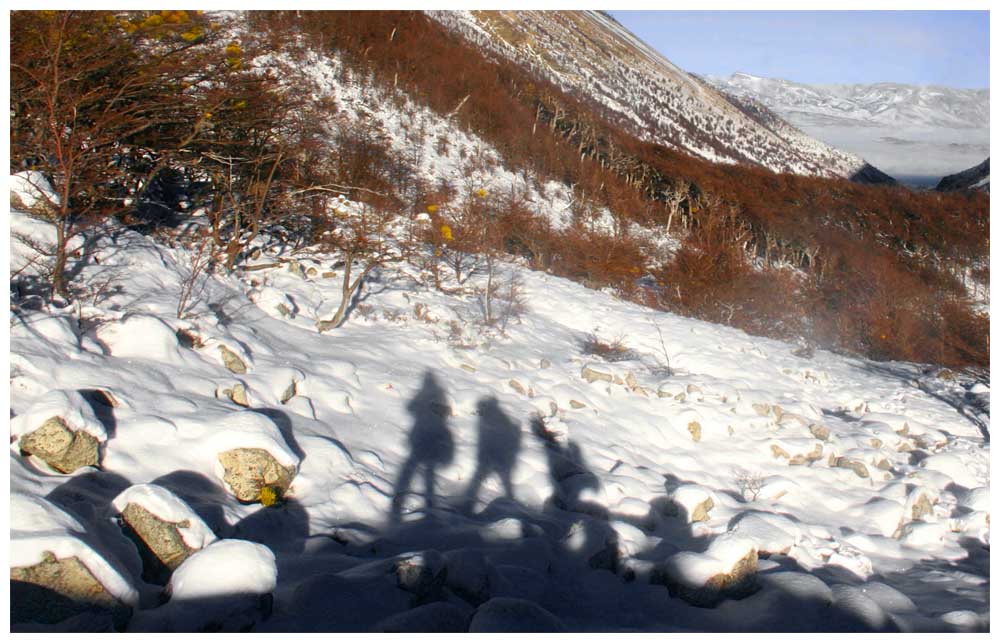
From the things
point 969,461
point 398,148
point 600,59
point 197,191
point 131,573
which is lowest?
point 131,573

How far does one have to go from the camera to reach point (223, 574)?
91.5 inches

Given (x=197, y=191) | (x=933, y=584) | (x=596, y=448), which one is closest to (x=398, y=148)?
(x=197, y=191)

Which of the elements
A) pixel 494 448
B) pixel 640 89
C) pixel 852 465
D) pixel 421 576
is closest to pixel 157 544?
pixel 421 576

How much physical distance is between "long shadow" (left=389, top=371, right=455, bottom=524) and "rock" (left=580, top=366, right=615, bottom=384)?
1923 millimetres

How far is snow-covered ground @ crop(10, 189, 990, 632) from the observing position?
102 inches

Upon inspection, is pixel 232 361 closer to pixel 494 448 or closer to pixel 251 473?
pixel 251 473

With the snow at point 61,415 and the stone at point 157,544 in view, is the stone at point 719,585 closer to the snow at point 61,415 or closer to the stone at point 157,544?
the stone at point 157,544

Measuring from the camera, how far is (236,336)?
5.62 meters

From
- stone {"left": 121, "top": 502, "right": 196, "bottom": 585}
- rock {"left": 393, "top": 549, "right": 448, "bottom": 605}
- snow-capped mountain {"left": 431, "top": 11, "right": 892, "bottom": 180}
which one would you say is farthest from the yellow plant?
snow-capped mountain {"left": 431, "top": 11, "right": 892, "bottom": 180}

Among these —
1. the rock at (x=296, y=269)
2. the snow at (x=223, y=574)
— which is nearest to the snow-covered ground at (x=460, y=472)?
the snow at (x=223, y=574)

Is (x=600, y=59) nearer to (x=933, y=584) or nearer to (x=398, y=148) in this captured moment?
(x=398, y=148)

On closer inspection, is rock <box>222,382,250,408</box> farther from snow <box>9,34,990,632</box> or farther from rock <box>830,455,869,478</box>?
rock <box>830,455,869,478</box>

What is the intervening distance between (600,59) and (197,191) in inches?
1795

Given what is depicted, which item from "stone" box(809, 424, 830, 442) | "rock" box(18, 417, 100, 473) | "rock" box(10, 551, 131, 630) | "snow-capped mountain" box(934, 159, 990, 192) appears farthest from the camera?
"snow-capped mountain" box(934, 159, 990, 192)
